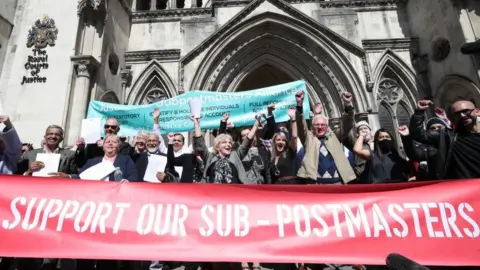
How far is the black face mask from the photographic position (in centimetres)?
461

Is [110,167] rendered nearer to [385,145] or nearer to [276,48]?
[385,145]

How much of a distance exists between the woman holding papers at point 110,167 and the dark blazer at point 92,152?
31.6 inches

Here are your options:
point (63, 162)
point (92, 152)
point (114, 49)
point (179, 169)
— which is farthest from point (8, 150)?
point (114, 49)

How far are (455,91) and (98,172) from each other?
12.9m

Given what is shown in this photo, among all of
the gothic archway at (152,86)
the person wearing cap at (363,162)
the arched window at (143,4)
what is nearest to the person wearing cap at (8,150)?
the person wearing cap at (363,162)

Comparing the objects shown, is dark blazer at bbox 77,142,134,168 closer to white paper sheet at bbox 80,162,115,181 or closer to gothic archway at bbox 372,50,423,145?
white paper sheet at bbox 80,162,115,181

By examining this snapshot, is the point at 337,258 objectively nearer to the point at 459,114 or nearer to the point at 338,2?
the point at 459,114

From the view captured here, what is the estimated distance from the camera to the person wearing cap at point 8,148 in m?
4.37

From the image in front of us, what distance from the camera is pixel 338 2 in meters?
14.6

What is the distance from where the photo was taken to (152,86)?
13773mm

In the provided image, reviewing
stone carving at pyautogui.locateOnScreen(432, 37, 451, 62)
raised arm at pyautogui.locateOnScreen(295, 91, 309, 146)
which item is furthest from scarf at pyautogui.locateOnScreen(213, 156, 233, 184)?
stone carving at pyautogui.locateOnScreen(432, 37, 451, 62)

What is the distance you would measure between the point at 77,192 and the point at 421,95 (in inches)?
537

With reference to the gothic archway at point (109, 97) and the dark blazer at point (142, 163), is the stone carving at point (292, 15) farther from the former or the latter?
the dark blazer at point (142, 163)

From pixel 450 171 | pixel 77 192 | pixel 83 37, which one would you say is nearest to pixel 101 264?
pixel 77 192
